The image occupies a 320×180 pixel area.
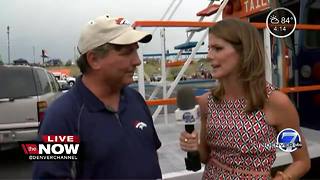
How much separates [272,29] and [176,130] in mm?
1581

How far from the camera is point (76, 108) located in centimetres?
172

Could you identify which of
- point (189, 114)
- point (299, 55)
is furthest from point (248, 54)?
point (299, 55)

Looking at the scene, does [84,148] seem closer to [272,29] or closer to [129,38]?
[129,38]

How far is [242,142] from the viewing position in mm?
2115

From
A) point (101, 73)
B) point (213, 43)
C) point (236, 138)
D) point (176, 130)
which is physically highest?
point (213, 43)

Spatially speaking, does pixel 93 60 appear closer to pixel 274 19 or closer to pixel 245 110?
pixel 245 110

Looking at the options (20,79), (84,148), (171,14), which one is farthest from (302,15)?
(20,79)

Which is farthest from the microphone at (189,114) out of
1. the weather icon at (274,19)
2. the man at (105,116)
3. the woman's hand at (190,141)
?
the weather icon at (274,19)

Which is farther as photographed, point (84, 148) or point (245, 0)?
point (245, 0)

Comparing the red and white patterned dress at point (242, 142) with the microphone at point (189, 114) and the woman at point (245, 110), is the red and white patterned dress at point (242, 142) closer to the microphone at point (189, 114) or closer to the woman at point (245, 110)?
the woman at point (245, 110)

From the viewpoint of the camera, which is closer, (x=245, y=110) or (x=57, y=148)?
(x=57, y=148)

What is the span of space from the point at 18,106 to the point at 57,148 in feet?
19.1

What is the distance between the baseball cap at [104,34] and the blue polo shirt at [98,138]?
0.61ft

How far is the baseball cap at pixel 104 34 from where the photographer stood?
1804 millimetres
